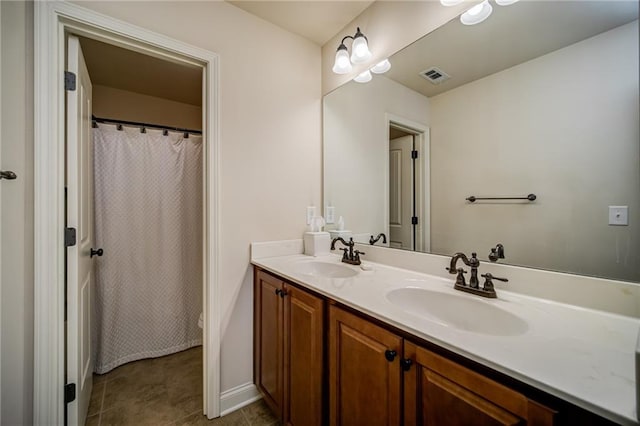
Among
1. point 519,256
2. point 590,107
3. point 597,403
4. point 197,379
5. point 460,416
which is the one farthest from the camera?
point 197,379

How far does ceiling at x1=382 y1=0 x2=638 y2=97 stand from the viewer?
878 mm

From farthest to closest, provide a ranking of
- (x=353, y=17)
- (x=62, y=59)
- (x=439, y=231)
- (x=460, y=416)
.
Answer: (x=353, y=17)
(x=439, y=231)
(x=62, y=59)
(x=460, y=416)

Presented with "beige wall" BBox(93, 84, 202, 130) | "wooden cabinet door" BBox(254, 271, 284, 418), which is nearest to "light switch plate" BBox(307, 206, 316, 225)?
"wooden cabinet door" BBox(254, 271, 284, 418)

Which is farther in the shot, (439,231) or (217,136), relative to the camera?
(217,136)

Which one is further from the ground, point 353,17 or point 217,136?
point 353,17

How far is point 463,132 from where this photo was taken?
1240 millimetres

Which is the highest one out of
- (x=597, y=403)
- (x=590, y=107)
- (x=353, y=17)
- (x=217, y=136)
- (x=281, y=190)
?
(x=353, y=17)

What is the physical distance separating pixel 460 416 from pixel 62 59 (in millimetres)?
1978

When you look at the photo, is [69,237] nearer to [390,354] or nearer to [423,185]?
[390,354]

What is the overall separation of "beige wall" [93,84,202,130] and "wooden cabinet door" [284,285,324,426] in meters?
2.53

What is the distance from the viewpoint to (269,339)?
145cm

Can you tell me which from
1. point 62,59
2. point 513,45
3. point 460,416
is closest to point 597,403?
point 460,416

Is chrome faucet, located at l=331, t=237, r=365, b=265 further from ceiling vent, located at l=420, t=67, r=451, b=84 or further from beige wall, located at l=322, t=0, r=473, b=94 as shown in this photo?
beige wall, located at l=322, t=0, r=473, b=94

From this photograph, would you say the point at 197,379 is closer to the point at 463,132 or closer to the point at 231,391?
Answer: the point at 231,391
